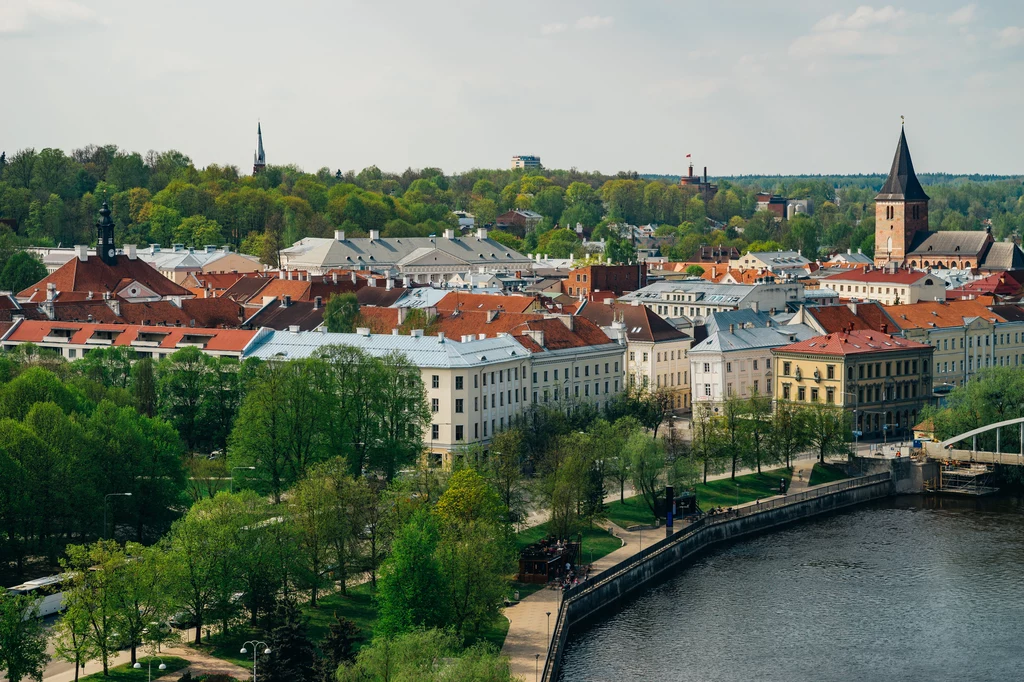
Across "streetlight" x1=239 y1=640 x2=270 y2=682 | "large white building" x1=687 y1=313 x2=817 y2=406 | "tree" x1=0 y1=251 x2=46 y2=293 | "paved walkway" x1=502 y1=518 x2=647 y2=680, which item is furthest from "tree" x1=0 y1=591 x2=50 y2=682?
"tree" x1=0 y1=251 x2=46 y2=293

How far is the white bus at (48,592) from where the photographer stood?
5941 cm

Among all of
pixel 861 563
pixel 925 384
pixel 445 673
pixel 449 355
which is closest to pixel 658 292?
pixel 925 384

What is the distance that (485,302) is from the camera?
118m

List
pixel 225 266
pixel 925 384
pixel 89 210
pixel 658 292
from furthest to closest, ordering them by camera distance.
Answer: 1. pixel 89 210
2. pixel 225 266
3. pixel 658 292
4. pixel 925 384

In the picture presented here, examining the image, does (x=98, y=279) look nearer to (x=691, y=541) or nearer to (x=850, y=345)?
(x=850, y=345)

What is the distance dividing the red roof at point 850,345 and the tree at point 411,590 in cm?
5194

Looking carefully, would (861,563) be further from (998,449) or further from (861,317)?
(861,317)

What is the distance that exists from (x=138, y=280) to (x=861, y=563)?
66960 millimetres

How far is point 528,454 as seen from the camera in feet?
276

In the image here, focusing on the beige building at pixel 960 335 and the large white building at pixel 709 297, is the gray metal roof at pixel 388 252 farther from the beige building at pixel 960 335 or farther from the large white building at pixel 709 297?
the beige building at pixel 960 335

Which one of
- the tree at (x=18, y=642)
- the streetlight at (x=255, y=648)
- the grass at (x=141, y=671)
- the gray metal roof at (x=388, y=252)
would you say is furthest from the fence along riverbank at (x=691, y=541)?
the gray metal roof at (x=388, y=252)

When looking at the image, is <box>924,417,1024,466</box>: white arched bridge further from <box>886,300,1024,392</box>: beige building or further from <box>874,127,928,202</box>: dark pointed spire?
<box>874,127,928,202</box>: dark pointed spire

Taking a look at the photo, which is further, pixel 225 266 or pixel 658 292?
pixel 225 266

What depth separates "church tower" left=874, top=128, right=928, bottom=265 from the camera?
191750 mm
